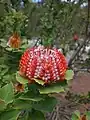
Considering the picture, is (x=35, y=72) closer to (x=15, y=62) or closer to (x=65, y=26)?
(x=15, y=62)

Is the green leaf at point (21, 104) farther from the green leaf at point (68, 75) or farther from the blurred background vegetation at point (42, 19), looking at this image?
the blurred background vegetation at point (42, 19)

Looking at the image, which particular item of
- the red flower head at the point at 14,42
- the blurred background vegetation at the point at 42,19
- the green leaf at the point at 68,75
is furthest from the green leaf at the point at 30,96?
the blurred background vegetation at the point at 42,19

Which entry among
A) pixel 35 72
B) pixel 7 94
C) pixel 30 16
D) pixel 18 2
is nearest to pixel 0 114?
pixel 7 94

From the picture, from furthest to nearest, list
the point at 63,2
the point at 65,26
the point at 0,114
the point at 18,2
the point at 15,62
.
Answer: the point at 65,26
the point at 63,2
the point at 18,2
the point at 15,62
the point at 0,114

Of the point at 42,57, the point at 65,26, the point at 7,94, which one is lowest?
the point at 65,26

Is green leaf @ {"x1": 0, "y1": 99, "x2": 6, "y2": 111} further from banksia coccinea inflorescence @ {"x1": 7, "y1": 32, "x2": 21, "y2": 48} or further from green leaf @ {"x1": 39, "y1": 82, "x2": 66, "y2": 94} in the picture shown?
banksia coccinea inflorescence @ {"x1": 7, "y1": 32, "x2": 21, "y2": 48}
